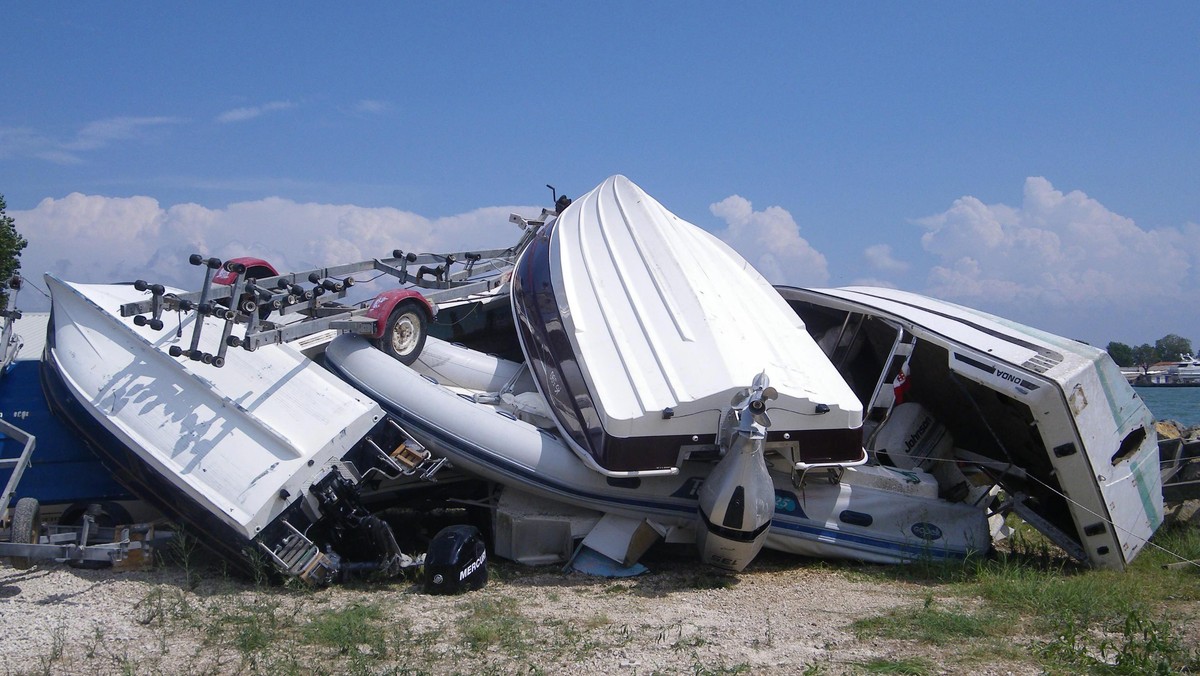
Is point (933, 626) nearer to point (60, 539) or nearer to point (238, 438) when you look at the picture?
point (238, 438)

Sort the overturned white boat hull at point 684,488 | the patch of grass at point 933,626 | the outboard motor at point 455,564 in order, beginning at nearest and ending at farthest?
1. the patch of grass at point 933,626
2. the outboard motor at point 455,564
3. the overturned white boat hull at point 684,488

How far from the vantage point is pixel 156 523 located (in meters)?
8.60

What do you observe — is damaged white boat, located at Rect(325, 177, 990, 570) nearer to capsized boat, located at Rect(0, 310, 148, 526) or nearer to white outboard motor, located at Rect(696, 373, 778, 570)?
white outboard motor, located at Rect(696, 373, 778, 570)

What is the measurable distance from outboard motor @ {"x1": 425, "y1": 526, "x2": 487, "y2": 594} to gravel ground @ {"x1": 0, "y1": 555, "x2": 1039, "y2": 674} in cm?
12

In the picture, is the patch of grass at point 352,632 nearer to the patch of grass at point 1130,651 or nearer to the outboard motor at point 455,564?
the outboard motor at point 455,564

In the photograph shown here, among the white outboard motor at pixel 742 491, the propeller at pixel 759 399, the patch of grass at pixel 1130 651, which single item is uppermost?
the propeller at pixel 759 399

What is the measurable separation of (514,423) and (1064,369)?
485 cm

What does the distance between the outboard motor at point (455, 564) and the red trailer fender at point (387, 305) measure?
2.71 m

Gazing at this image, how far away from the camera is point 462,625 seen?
6.50m

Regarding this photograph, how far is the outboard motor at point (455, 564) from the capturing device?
24.7 feet

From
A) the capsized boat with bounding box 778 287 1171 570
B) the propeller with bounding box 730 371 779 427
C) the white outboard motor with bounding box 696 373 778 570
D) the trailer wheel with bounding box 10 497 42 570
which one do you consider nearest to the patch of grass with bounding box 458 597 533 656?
the white outboard motor with bounding box 696 373 778 570

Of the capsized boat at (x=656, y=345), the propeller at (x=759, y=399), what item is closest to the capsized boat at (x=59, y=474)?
the capsized boat at (x=656, y=345)

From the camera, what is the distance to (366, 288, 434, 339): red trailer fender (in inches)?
382

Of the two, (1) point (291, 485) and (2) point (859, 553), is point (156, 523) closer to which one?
(1) point (291, 485)
